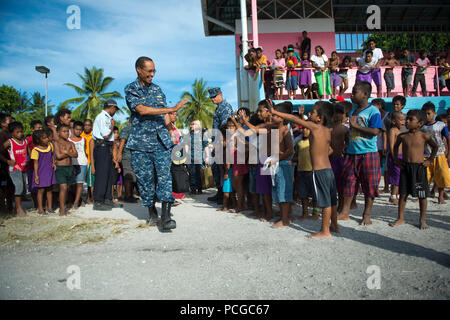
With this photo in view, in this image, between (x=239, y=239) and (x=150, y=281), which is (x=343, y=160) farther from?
(x=150, y=281)

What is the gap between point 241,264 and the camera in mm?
2537

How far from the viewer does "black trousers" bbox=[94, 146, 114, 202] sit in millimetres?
5582

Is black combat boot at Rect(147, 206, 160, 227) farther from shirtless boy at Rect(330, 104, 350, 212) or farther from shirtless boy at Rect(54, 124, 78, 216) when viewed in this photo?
shirtless boy at Rect(330, 104, 350, 212)

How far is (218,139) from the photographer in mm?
5605

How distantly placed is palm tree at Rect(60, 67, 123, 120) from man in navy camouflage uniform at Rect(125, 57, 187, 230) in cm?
3300

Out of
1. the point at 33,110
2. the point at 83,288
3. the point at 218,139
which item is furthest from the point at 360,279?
the point at 33,110

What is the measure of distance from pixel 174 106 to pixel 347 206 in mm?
2686

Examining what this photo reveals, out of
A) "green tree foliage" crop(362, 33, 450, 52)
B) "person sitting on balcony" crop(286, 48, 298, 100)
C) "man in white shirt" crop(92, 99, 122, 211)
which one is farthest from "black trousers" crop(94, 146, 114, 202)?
"green tree foliage" crop(362, 33, 450, 52)

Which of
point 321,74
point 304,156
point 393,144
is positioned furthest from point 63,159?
point 321,74

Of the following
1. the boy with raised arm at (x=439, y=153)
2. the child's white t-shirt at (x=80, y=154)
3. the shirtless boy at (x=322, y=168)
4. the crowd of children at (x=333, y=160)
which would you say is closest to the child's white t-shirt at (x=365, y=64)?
the boy with raised arm at (x=439, y=153)

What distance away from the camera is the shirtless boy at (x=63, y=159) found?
5289 millimetres

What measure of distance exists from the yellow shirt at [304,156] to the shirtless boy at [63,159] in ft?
12.6

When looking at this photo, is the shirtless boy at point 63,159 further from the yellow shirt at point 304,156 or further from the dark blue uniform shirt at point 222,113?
the yellow shirt at point 304,156

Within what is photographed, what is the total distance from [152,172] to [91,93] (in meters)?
36.2
